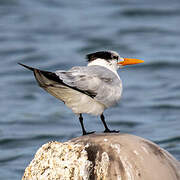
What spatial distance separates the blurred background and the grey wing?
3.27 meters

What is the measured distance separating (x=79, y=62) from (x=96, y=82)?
809 cm

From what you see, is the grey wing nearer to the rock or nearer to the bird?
the bird

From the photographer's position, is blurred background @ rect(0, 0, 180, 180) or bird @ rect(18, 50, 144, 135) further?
blurred background @ rect(0, 0, 180, 180)

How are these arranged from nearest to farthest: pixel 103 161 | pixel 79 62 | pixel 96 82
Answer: pixel 103 161 < pixel 96 82 < pixel 79 62

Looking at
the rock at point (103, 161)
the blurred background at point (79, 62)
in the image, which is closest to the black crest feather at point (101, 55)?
the rock at point (103, 161)

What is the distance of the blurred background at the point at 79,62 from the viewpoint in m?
11.1

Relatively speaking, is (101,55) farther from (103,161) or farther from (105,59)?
(103,161)

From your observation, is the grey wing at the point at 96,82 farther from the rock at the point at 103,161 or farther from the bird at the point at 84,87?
the rock at the point at 103,161

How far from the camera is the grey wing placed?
241 inches

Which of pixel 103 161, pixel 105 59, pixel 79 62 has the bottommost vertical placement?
pixel 79 62

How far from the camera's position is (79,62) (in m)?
14.5

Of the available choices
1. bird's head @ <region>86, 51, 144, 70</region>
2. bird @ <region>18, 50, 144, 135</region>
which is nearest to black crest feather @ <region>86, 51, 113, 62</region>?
bird's head @ <region>86, 51, 144, 70</region>

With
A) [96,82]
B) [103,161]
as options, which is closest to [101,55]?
[96,82]

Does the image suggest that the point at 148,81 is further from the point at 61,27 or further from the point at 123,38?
the point at 61,27
